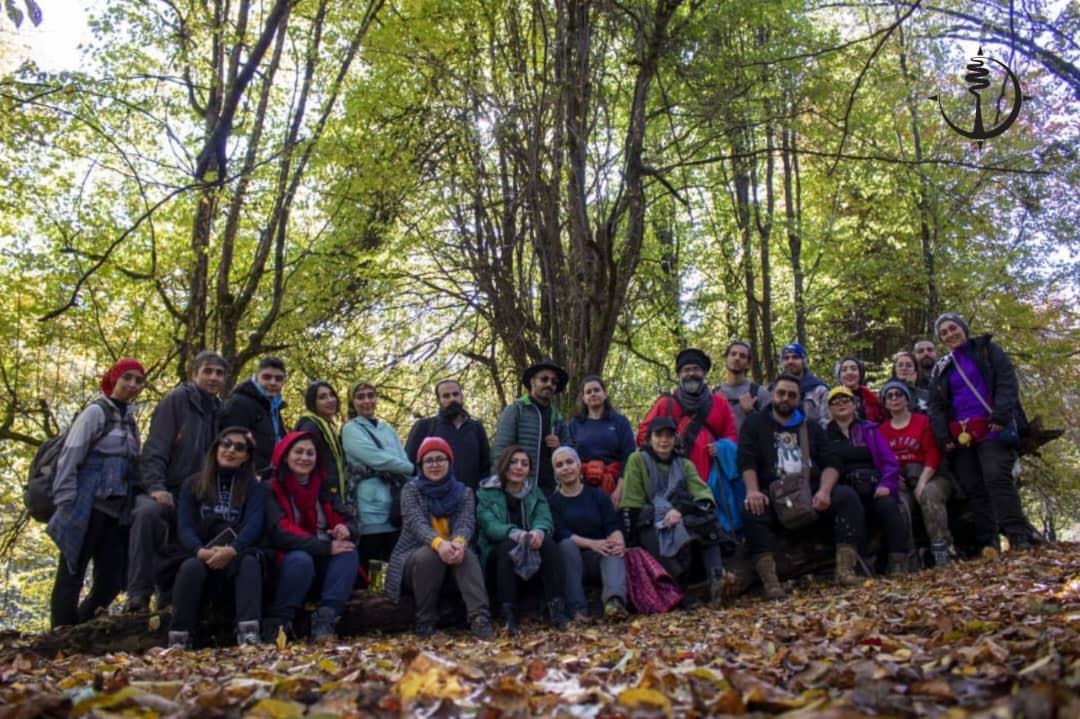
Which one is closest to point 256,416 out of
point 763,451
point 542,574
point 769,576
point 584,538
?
point 542,574

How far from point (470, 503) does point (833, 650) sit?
3508 mm

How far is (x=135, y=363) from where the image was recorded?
6199 millimetres

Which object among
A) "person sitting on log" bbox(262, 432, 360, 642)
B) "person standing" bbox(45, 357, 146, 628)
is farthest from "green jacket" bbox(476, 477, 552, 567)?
"person standing" bbox(45, 357, 146, 628)

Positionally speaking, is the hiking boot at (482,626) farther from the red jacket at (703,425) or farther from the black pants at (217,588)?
the red jacket at (703,425)

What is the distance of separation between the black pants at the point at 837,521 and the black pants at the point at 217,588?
3817 millimetres

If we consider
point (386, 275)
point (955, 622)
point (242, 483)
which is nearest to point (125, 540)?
point (242, 483)

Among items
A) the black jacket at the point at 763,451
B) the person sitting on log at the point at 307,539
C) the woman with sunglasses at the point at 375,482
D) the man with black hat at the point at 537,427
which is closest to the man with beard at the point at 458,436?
the man with black hat at the point at 537,427

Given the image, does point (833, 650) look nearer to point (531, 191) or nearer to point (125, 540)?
point (125, 540)

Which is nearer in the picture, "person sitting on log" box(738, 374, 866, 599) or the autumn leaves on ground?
the autumn leaves on ground

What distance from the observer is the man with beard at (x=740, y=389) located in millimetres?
7508

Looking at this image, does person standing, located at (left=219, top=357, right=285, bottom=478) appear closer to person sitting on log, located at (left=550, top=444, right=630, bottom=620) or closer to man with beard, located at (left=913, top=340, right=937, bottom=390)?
person sitting on log, located at (left=550, top=444, right=630, bottom=620)

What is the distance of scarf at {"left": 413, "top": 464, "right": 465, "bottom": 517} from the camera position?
6219 mm

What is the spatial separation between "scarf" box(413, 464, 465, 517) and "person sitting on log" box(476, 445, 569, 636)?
26 cm

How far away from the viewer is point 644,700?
2.33 m
